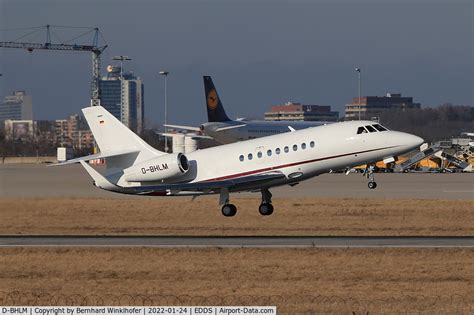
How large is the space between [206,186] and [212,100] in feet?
181

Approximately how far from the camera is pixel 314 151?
139 feet

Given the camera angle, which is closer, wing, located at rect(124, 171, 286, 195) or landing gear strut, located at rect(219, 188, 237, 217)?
wing, located at rect(124, 171, 286, 195)

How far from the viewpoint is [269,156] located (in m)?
43.0

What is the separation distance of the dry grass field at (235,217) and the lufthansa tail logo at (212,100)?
4082 cm

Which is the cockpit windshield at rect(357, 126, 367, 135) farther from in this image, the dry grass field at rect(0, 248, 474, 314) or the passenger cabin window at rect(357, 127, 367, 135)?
the dry grass field at rect(0, 248, 474, 314)

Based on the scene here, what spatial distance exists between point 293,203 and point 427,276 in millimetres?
26059

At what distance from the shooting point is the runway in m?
33.5

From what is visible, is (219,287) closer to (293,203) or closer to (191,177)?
(191,177)

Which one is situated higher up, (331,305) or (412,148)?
(412,148)

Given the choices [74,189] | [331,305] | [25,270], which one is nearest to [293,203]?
[74,189]

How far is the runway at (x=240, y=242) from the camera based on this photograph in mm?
33500

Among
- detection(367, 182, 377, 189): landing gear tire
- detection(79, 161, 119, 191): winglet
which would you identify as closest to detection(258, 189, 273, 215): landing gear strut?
detection(79, 161, 119, 191): winglet

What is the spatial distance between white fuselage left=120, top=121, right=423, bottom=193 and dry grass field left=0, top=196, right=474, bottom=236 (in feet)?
7.67

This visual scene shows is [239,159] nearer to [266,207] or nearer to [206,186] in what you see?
[206,186]
